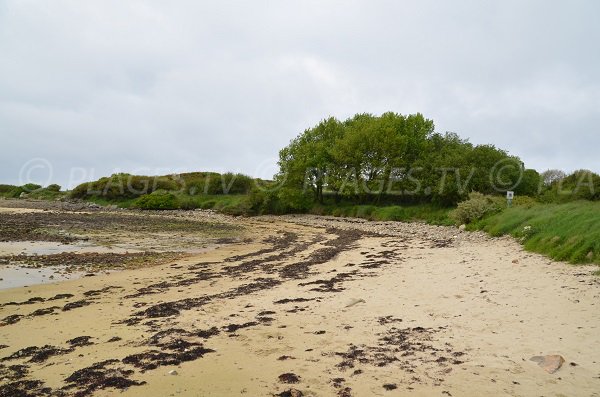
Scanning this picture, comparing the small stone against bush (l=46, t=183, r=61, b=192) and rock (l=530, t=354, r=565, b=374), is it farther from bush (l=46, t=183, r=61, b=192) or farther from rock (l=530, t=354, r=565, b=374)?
bush (l=46, t=183, r=61, b=192)

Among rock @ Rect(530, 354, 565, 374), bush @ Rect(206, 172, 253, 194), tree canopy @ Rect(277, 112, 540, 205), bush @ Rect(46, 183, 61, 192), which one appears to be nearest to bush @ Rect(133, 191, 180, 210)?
bush @ Rect(206, 172, 253, 194)

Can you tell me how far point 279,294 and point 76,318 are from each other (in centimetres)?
412

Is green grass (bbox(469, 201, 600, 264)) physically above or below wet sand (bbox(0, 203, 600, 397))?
above

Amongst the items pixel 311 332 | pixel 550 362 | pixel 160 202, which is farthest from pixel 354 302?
pixel 160 202

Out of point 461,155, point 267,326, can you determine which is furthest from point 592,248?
point 461,155

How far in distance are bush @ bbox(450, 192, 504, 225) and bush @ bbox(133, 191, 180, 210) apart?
4217 cm

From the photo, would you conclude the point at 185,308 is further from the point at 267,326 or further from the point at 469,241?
the point at 469,241

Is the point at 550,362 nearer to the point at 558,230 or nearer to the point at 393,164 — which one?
the point at 558,230

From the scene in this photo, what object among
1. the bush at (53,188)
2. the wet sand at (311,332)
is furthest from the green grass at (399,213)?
the bush at (53,188)

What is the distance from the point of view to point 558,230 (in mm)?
14742

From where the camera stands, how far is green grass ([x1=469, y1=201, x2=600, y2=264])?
466 inches

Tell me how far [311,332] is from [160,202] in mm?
56277

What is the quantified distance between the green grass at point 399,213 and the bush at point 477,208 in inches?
86.3

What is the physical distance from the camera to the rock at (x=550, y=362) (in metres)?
5.25
